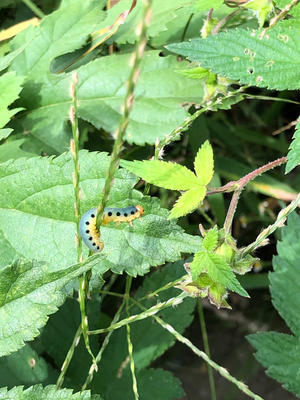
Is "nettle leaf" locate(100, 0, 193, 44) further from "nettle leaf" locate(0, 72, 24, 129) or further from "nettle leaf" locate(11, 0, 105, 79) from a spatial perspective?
"nettle leaf" locate(0, 72, 24, 129)

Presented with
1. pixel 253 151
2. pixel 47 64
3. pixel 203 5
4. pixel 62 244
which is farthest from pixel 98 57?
pixel 253 151

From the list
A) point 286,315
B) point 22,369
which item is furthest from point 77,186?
point 286,315

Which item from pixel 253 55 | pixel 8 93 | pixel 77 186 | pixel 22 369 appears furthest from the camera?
pixel 22 369

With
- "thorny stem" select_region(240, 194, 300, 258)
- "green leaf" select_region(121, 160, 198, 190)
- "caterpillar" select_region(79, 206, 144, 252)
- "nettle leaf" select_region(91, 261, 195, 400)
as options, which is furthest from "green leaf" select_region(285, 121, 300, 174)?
"nettle leaf" select_region(91, 261, 195, 400)

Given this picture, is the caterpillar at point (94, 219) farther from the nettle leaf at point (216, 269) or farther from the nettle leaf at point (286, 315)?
the nettle leaf at point (286, 315)

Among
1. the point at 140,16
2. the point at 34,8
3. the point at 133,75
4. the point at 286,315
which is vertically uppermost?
the point at 133,75

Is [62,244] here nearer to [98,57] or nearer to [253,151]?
[98,57]

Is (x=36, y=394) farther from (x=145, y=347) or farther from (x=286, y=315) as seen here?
(x=286, y=315)
